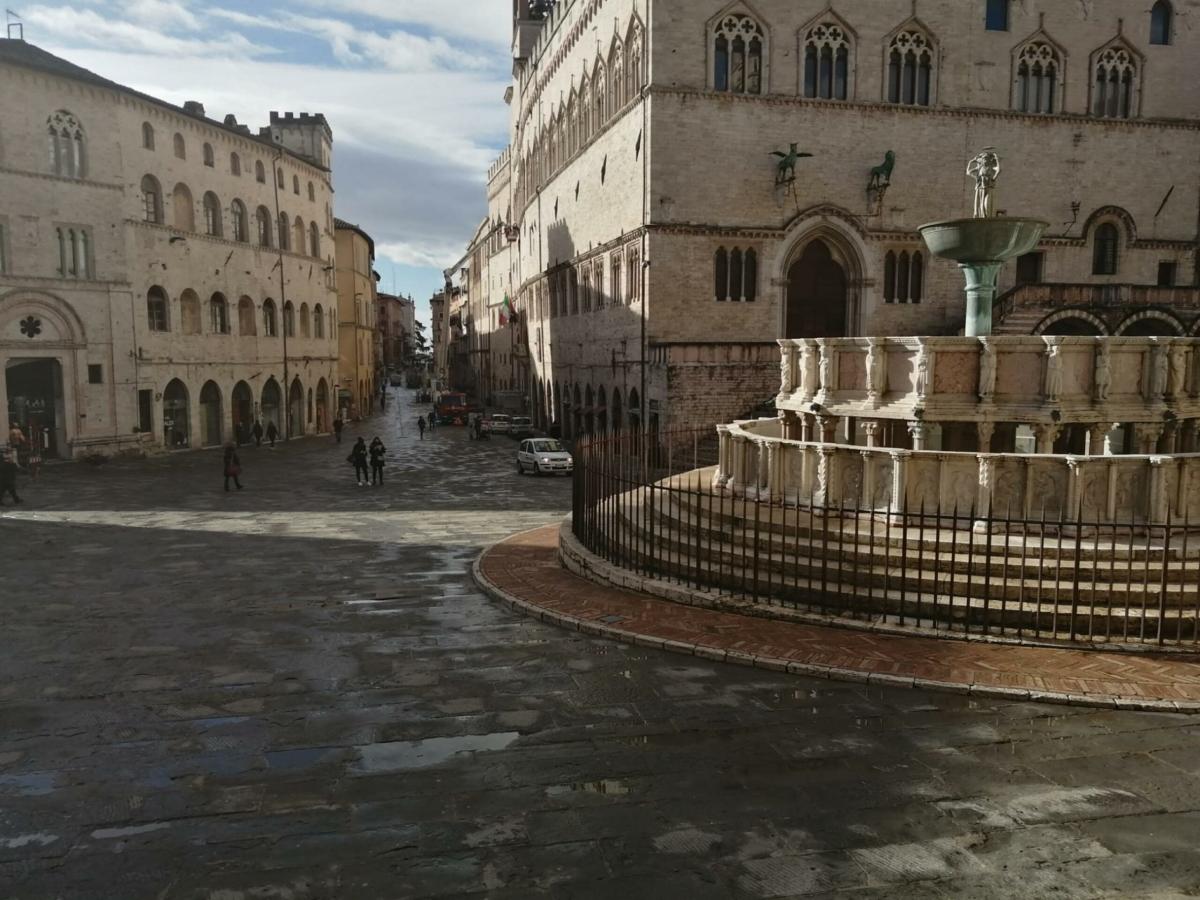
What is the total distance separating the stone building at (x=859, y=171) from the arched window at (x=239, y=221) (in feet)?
56.3

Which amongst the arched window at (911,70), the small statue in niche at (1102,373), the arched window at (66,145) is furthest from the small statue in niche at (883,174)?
the arched window at (66,145)

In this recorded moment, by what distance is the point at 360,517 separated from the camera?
64.8 ft

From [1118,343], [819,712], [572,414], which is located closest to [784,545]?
[819,712]

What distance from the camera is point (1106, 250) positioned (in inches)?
1329

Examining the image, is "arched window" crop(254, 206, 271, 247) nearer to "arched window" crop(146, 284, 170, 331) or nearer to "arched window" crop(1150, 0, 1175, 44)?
"arched window" crop(146, 284, 170, 331)

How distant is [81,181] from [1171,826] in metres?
36.4

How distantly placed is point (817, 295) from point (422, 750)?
27785mm

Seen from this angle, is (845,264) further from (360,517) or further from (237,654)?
(237,654)

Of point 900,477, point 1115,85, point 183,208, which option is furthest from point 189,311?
point 1115,85

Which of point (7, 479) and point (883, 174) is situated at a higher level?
point (883, 174)

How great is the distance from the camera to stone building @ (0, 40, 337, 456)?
100ft

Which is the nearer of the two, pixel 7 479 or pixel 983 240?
pixel 983 240

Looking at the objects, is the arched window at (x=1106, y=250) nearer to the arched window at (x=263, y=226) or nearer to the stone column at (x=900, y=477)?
the stone column at (x=900, y=477)

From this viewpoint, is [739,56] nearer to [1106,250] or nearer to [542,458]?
[542,458]
